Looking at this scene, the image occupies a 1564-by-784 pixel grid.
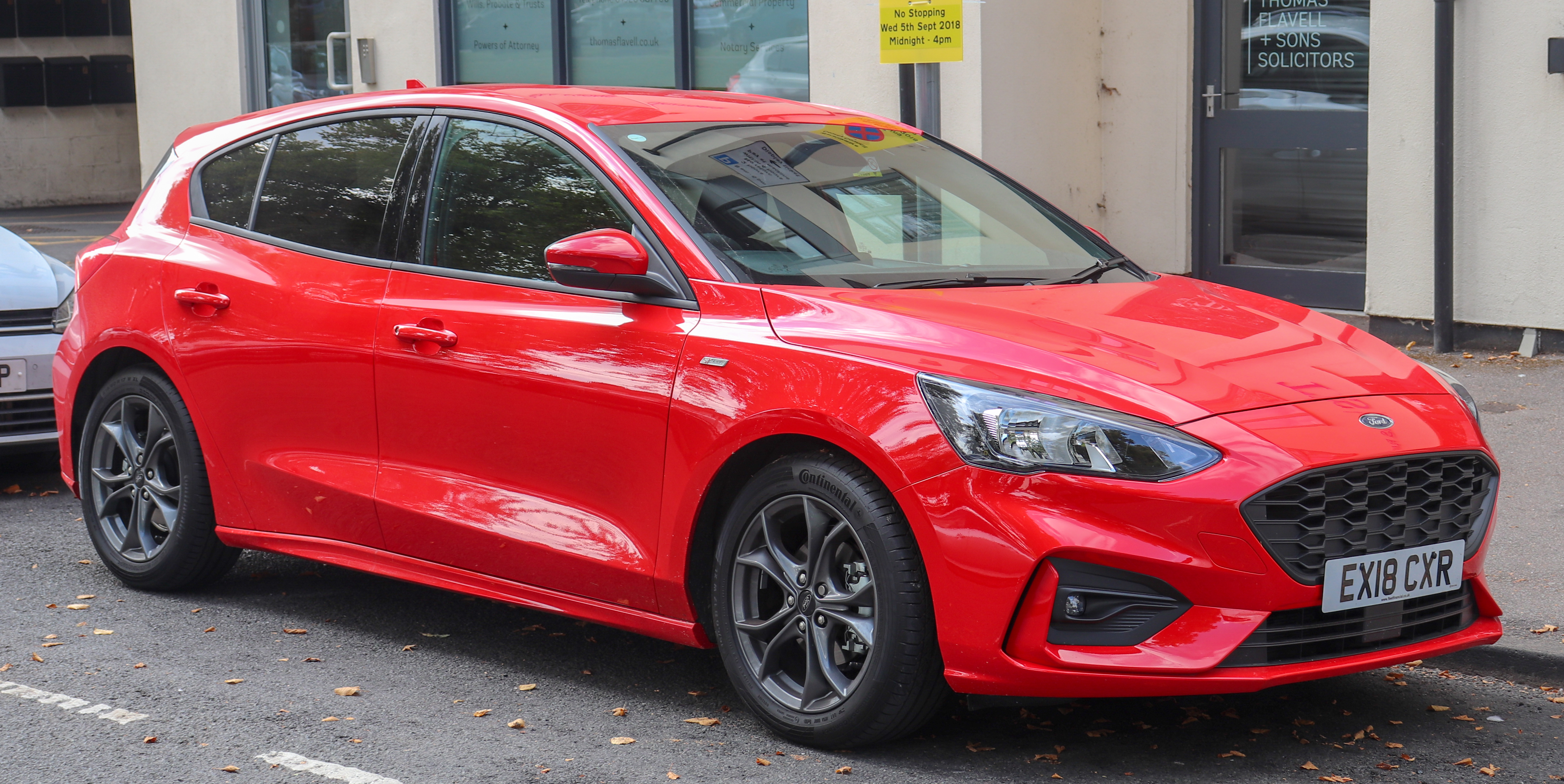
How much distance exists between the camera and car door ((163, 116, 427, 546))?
16.3 feet

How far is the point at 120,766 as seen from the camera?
4.03m

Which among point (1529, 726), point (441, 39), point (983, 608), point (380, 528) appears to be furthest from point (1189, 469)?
point (441, 39)

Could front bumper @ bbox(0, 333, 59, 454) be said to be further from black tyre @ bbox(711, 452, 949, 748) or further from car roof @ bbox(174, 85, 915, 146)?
black tyre @ bbox(711, 452, 949, 748)

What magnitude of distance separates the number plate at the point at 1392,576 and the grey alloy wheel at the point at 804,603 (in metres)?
1.02

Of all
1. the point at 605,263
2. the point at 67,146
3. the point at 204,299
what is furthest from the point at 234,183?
the point at 67,146

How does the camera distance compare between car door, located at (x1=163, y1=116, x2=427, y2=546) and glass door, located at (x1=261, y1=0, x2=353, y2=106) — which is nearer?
car door, located at (x1=163, y1=116, x2=427, y2=546)

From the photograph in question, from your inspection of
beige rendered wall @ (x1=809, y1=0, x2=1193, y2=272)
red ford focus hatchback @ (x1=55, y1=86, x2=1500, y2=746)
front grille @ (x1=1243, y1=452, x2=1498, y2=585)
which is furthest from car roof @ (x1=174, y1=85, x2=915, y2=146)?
beige rendered wall @ (x1=809, y1=0, x2=1193, y2=272)

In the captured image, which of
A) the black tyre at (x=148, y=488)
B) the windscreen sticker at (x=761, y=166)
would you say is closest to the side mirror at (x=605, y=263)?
the windscreen sticker at (x=761, y=166)

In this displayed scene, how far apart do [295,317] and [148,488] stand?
1055mm

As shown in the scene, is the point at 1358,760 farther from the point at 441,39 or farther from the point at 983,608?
the point at 441,39

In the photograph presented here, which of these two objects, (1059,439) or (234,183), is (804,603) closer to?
(1059,439)

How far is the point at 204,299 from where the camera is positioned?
535 cm

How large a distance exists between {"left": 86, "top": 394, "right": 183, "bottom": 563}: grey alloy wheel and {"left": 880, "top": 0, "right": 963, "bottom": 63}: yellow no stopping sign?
3332mm

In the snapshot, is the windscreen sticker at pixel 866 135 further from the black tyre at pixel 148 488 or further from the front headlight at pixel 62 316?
the front headlight at pixel 62 316
